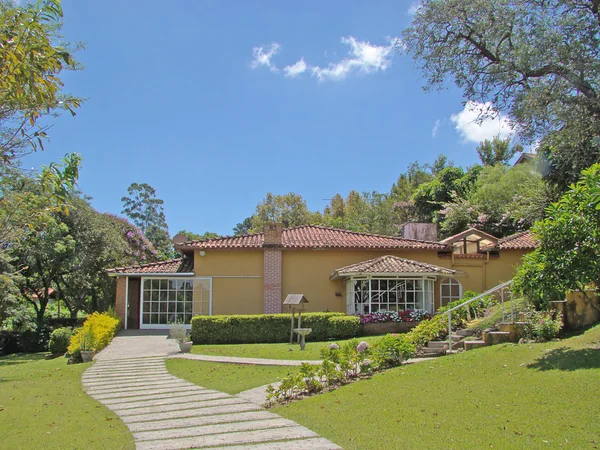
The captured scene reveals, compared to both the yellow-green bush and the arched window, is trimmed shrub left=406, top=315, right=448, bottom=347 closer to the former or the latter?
the arched window

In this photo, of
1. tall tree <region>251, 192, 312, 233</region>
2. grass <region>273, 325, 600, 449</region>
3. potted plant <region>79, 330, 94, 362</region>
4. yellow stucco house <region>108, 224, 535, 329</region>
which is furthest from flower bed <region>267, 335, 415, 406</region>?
tall tree <region>251, 192, 312, 233</region>

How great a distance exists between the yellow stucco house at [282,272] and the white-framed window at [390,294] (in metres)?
0.15

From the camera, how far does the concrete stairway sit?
248 inches

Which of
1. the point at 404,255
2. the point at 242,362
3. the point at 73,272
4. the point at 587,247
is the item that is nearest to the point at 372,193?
the point at 404,255

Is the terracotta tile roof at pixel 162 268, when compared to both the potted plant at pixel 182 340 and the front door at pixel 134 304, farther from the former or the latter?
the potted plant at pixel 182 340

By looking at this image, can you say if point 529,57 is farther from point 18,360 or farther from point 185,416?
point 18,360

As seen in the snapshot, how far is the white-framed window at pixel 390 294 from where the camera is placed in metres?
19.7

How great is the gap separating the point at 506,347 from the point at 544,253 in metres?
2.70

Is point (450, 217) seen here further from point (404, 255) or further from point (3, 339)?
point (3, 339)

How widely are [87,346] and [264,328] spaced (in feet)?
19.2

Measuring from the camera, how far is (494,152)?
1708 inches

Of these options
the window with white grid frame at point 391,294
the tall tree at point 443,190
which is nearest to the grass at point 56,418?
the window with white grid frame at point 391,294

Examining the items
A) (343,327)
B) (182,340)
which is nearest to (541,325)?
(343,327)

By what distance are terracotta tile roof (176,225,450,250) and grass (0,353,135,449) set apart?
31.6ft
